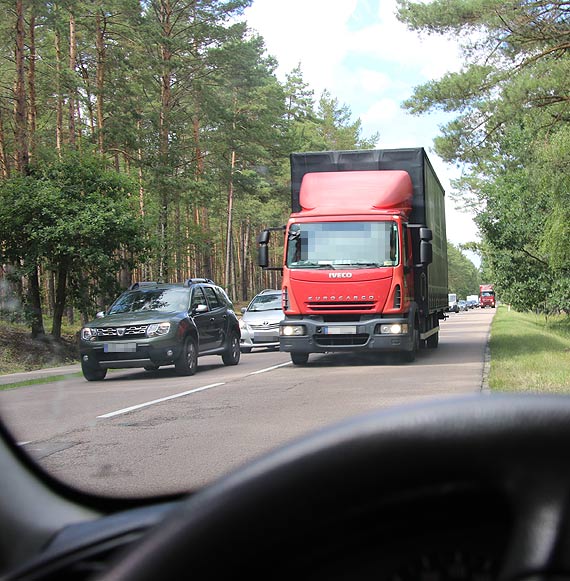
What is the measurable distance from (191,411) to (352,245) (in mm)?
6160

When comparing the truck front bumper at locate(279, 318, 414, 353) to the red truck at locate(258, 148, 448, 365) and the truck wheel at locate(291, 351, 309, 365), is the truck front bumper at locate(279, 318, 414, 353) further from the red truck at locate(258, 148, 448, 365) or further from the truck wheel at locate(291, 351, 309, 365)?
the truck wheel at locate(291, 351, 309, 365)

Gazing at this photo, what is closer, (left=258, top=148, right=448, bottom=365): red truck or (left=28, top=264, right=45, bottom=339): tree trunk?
(left=258, top=148, right=448, bottom=365): red truck

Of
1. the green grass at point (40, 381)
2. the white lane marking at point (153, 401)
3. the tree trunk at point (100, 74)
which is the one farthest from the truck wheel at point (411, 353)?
the tree trunk at point (100, 74)

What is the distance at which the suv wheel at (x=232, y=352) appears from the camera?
55.8ft

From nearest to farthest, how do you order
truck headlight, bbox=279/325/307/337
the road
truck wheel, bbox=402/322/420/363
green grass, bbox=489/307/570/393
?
the road
green grass, bbox=489/307/570/393
truck headlight, bbox=279/325/307/337
truck wheel, bbox=402/322/420/363

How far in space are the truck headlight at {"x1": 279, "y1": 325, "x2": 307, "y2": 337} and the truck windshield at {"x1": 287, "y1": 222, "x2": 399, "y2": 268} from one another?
1157 millimetres

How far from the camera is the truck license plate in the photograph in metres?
14.6

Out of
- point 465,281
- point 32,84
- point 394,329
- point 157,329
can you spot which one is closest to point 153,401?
point 157,329

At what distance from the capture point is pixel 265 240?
48.7 ft

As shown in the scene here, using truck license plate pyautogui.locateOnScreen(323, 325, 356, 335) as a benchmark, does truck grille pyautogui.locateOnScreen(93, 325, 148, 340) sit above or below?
above

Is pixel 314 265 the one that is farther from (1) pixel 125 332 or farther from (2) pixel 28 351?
(2) pixel 28 351

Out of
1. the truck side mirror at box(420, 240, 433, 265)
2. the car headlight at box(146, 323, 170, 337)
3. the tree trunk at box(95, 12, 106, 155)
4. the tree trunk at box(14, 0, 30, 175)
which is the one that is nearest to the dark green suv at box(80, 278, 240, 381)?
the car headlight at box(146, 323, 170, 337)

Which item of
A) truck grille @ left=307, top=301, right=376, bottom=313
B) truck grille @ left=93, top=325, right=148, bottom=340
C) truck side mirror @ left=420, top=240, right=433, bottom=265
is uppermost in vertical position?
truck side mirror @ left=420, top=240, right=433, bottom=265

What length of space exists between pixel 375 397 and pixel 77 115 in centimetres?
3141
